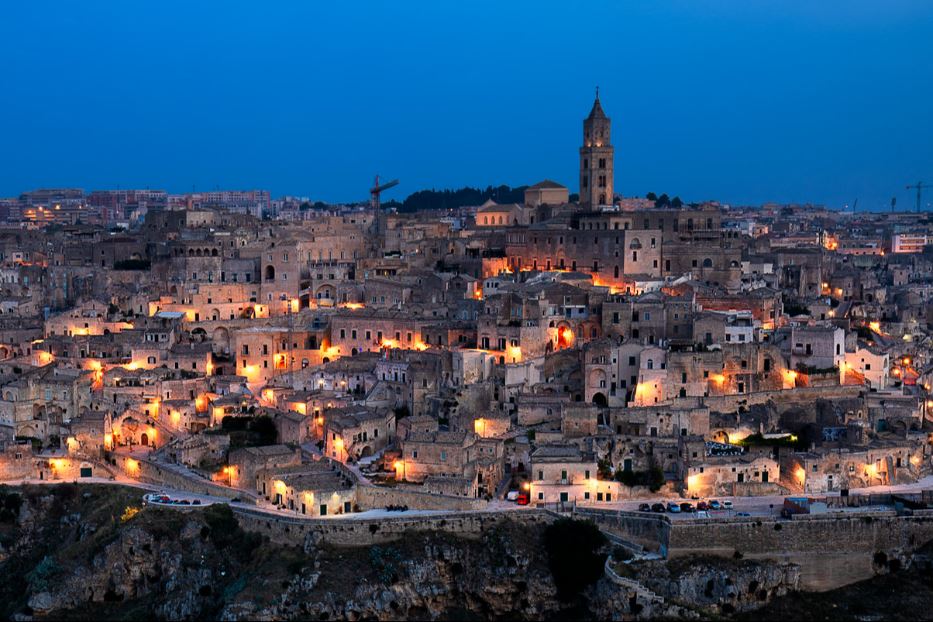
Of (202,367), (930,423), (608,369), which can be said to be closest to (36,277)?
(202,367)

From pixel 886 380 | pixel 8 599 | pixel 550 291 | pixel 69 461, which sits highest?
pixel 550 291

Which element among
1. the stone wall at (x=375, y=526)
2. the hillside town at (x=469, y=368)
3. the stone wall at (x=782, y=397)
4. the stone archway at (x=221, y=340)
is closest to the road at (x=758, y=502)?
the hillside town at (x=469, y=368)

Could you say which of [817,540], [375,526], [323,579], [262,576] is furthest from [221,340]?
[817,540]

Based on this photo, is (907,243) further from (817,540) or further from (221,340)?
(817,540)

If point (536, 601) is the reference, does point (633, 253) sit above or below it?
above

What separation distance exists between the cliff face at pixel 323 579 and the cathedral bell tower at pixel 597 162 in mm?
28991

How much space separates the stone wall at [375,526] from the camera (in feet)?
106

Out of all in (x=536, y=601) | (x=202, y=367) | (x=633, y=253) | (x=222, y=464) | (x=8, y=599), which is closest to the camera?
(x=536, y=601)

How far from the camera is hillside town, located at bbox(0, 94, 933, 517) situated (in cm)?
3422

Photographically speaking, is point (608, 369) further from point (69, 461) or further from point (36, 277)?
point (36, 277)

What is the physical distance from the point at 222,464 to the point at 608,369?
38.5 ft

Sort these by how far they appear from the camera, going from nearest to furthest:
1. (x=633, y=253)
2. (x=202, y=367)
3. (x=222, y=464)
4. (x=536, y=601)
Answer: (x=536, y=601), (x=222, y=464), (x=202, y=367), (x=633, y=253)

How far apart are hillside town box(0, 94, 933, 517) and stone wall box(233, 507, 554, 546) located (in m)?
0.53

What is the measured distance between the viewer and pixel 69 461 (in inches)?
1505
